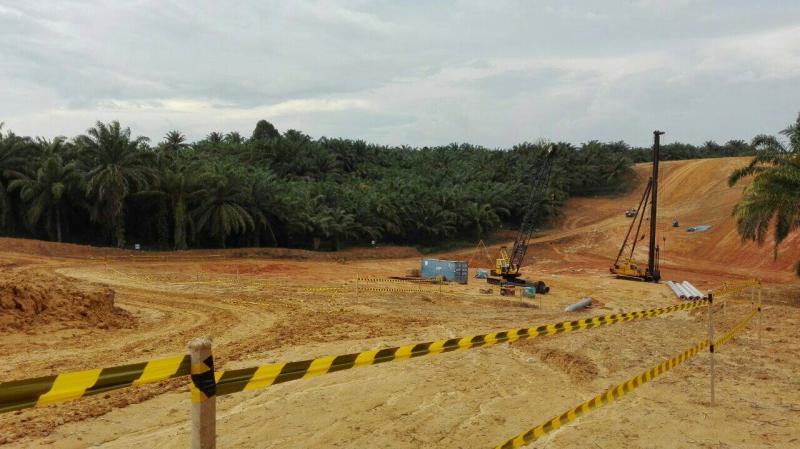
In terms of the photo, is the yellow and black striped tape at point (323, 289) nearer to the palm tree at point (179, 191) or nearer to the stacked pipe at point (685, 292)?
the palm tree at point (179, 191)

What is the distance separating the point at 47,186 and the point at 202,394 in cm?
3703

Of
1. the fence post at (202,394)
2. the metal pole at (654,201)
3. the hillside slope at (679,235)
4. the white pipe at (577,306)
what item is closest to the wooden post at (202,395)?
the fence post at (202,394)

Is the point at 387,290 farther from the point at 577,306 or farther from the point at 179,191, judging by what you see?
the point at 179,191

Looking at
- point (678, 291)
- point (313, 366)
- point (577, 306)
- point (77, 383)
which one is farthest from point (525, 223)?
point (77, 383)

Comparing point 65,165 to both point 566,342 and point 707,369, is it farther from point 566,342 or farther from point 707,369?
point 707,369

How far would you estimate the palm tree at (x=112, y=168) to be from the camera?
34.3 meters

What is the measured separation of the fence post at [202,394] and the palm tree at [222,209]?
35.4 m

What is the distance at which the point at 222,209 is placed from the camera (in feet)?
123

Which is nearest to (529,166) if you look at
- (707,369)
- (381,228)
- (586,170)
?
(586,170)

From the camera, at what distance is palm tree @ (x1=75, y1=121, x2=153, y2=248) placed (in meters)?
34.3

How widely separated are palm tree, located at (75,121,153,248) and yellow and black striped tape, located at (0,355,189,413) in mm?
34936

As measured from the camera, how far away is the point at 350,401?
28.3 feet

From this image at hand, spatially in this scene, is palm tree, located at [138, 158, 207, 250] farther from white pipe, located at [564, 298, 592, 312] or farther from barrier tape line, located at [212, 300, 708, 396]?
barrier tape line, located at [212, 300, 708, 396]

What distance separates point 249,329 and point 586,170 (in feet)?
185
